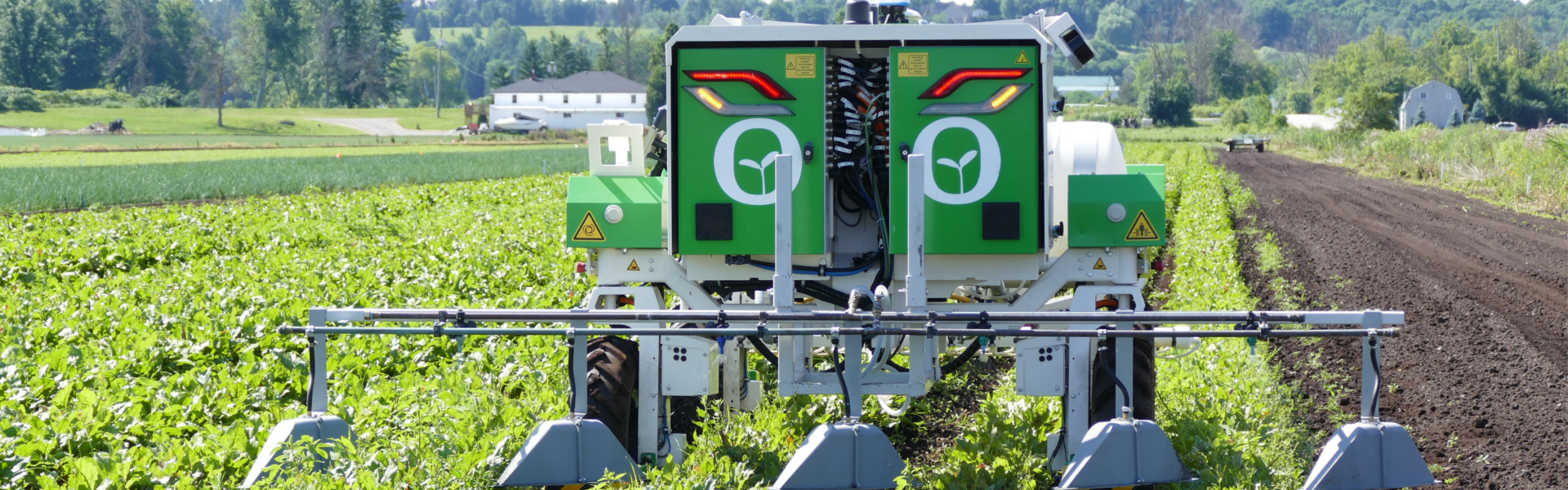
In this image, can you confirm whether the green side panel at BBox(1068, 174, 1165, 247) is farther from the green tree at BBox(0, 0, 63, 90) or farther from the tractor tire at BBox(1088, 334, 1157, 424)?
the green tree at BBox(0, 0, 63, 90)

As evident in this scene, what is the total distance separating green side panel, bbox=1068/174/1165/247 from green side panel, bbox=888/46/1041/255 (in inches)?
16.6

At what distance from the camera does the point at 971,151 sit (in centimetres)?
519

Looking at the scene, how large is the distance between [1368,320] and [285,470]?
374 cm

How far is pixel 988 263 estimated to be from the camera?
18.1 ft

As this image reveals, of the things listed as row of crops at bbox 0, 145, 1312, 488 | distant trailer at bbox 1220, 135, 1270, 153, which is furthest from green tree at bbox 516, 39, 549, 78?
row of crops at bbox 0, 145, 1312, 488

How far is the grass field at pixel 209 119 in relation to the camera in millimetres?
73938

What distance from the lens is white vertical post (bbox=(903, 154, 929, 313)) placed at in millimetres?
4621

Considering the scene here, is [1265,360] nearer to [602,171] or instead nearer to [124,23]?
[602,171]

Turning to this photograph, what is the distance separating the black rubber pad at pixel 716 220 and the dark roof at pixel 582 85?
322ft

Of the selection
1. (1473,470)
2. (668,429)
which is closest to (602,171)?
(668,429)

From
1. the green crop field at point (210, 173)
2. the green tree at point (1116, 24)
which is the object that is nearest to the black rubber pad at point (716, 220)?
the green crop field at point (210, 173)

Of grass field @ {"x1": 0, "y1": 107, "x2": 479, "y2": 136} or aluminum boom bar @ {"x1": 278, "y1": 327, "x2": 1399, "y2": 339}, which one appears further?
grass field @ {"x1": 0, "y1": 107, "x2": 479, "y2": 136}

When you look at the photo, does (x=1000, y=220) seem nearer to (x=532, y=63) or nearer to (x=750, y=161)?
(x=750, y=161)

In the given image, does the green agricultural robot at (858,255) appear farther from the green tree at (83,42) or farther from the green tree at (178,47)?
the green tree at (178,47)
